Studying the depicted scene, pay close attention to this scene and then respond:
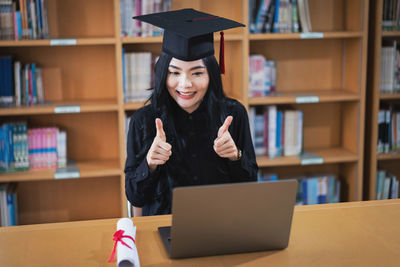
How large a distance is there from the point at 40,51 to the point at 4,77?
0.31m

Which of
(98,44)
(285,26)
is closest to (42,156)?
(98,44)

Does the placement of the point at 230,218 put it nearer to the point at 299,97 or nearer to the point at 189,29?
the point at 189,29

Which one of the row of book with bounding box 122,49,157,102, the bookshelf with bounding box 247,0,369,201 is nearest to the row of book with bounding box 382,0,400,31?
the bookshelf with bounding box 247,0,369,201

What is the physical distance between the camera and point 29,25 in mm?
2971

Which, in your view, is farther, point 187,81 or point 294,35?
point 294,35

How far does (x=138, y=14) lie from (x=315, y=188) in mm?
1634

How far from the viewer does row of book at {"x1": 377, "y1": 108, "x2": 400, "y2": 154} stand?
Result: 3426 millimetres

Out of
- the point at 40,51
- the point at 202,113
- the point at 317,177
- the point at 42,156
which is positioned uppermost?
the point at 40,51

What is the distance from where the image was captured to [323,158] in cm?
336

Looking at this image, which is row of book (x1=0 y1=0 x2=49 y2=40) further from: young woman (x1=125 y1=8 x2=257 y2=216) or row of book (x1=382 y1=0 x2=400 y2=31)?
row of book (x1=382 y1=0 x2=400 y2=31)

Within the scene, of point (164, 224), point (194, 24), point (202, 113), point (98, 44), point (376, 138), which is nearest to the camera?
point (164, 224)

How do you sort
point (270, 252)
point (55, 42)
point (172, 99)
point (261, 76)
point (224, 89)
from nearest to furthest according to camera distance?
point (270, 252) < point (172, 99) < point (55, 42) < point (261, 76) < point (224, 89)

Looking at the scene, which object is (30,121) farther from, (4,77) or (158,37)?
(158,37)

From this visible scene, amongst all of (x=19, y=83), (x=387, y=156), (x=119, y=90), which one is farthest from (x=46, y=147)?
(x=387, y=156)
